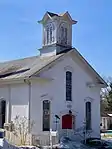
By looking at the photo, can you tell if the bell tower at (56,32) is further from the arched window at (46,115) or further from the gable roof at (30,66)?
the arched window at (46,115)

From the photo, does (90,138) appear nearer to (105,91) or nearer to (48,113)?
(48,113)

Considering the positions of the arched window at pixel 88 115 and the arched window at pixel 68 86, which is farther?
the arched window at pixel 88 115

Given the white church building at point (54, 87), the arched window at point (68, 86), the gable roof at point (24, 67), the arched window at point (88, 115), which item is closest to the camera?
the white church building at point (54, 87)

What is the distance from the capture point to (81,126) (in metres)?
31.2

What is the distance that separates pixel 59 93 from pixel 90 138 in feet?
16.2

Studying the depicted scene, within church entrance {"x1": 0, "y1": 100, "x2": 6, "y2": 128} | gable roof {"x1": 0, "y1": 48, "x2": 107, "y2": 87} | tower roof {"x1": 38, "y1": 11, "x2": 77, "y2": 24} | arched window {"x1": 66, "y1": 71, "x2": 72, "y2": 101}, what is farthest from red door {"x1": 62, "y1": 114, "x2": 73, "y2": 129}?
tower roof {"x1": 38, "y1": 11, "x2": 77, "y2": 24}

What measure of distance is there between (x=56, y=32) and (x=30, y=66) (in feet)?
12.6

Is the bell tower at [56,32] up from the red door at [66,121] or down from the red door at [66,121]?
up

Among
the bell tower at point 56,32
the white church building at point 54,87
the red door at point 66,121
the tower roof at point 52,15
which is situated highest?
the tower roof at point 52,15

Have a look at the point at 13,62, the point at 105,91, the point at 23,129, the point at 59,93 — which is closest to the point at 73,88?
the point at 59,93

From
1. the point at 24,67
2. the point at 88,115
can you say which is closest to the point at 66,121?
the point at 88,115

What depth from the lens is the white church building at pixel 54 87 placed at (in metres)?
28.3

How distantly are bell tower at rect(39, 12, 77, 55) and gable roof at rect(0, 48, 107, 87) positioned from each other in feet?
2.70

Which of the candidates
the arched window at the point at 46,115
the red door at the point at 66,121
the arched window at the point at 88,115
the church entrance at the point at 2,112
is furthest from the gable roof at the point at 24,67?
the arched window at the point at 88,115
